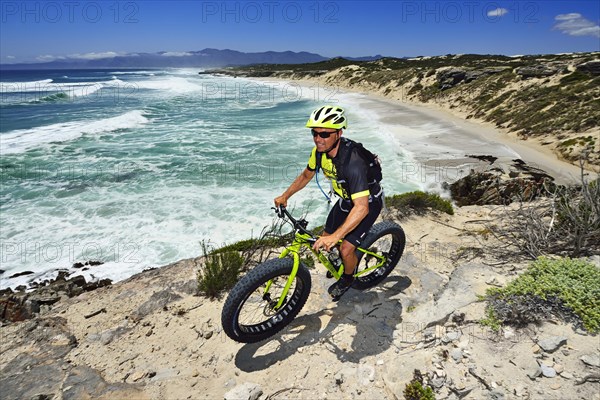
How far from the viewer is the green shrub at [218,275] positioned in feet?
18.4

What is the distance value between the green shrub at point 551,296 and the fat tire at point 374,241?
1.46 m

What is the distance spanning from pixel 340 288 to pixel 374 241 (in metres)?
0.89

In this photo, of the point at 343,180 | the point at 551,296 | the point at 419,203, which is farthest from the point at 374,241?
the point at 419,203

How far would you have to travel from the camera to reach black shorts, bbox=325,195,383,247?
171 inches

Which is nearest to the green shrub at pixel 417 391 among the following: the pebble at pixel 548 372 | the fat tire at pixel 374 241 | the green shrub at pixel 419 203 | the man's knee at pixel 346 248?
the pebble at pixel 548 372

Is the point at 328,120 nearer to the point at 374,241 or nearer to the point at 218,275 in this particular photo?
the point at 374,241

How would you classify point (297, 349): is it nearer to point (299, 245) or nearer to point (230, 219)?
point (299, 245)

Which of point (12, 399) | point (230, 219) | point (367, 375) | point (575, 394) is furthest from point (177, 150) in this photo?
point (575, 394)

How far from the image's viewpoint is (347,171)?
375 centimetres

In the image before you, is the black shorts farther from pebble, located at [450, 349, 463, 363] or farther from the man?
pebble, located at [450, 349, 463, 363]

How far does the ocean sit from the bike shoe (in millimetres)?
3688

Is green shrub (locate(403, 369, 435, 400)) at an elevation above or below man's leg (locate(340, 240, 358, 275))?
below

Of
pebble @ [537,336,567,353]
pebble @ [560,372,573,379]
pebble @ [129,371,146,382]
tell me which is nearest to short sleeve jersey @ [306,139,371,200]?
pebble @ [537,336,567,353]

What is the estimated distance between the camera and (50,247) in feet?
30.5
